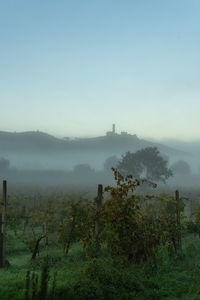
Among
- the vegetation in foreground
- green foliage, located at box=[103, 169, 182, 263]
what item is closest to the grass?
the vegetation in foreground

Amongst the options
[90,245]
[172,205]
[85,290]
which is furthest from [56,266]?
[172,205]

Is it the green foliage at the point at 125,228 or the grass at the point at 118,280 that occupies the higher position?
the green foliage at the point at 125,228

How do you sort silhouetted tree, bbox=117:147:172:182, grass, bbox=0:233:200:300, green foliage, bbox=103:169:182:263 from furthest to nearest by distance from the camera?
silhouetted tree, bbox=117:147:172:182 → green foliage, bbox=103:169:182:263 → grass, bbox=0:233:200:300

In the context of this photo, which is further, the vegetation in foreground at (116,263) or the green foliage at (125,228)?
the green foliage at (125,228)

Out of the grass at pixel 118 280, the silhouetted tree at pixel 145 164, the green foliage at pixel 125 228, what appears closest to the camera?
the grass at pixel 118 280

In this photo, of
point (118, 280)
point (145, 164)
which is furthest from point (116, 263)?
point (145, 164)

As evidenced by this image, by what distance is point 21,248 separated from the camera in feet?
60.1

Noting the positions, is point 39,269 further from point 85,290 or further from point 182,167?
point 182,167

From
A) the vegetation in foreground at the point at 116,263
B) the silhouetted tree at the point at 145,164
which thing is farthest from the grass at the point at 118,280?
the silhouetted tree at the point at 145,164

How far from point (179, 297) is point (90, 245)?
12.6 ft

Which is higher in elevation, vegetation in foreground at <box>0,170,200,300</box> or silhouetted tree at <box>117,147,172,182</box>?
silhouetted tree at <box>117,147,172,182</box>

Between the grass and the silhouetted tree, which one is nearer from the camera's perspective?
the grass

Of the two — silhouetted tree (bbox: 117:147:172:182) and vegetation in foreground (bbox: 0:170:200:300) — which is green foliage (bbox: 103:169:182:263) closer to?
vegetation in foreground (bbox: 0:170:200:300)

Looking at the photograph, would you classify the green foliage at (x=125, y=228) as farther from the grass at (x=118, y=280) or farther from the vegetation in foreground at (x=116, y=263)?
the grass at (x=118, y=280)
